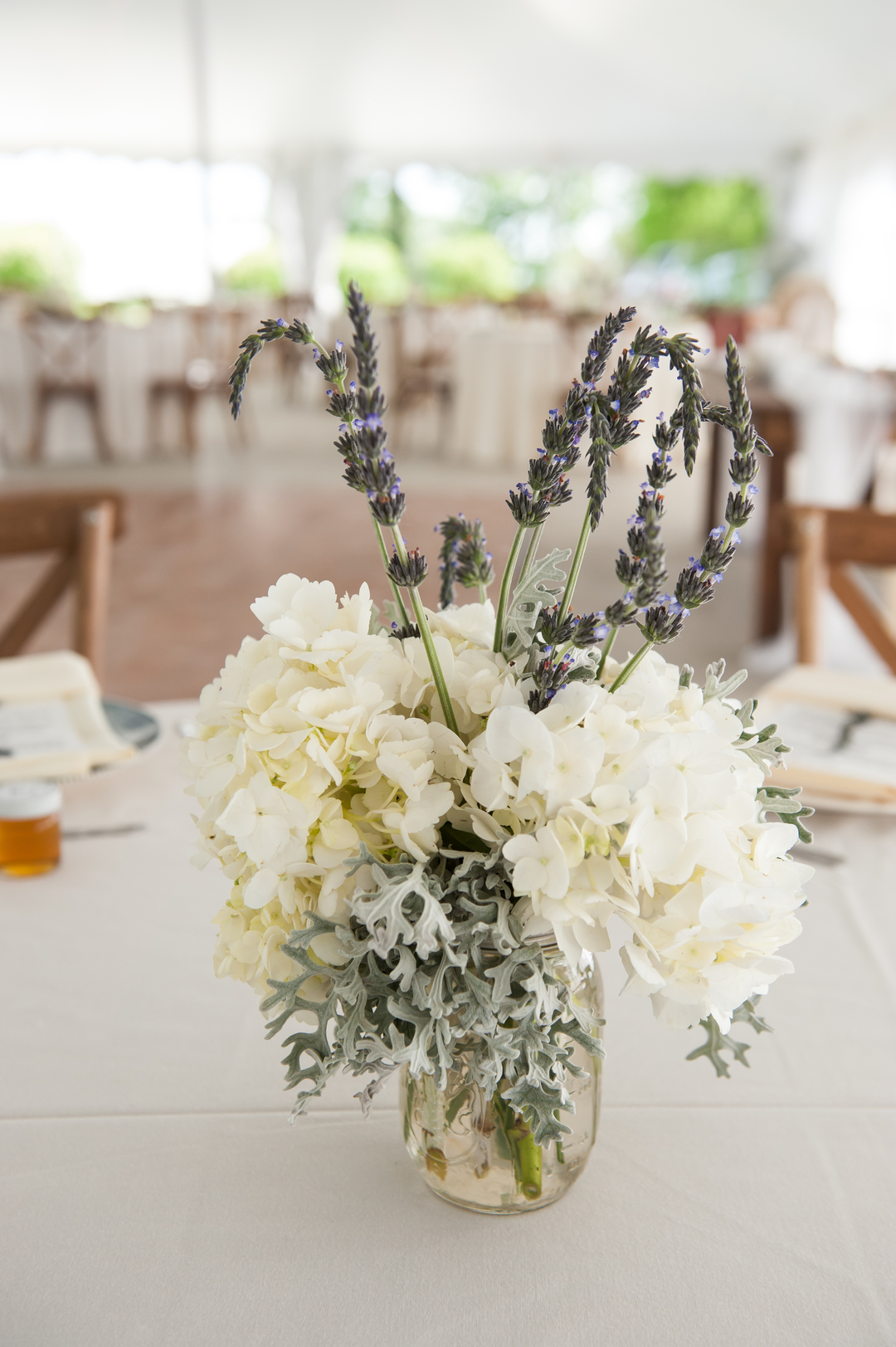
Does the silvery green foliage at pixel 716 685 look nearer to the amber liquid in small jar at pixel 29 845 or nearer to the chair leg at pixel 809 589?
the amber liquid in small jar at pixel 29 845

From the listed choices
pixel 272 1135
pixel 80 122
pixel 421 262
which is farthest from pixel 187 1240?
pixel 421 262

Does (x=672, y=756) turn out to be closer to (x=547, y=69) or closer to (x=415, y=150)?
(x=547, y=69)

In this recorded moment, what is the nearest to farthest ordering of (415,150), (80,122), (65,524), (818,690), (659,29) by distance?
(818,690) → (65,524) → (659,29) → (80,122) → (415,150)

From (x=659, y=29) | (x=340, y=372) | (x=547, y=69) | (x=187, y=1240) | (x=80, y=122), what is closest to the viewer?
(x=340, y=372)

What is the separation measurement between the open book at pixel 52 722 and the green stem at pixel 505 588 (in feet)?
2.22

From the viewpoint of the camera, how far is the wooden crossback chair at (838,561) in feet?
5.66

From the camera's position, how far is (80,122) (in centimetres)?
1238

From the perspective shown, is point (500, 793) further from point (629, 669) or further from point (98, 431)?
point (98, 431)

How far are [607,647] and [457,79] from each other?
12.4 m

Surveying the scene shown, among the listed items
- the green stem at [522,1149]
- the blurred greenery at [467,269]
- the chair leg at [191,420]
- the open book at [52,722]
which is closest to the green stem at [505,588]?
the green stem at [522,1149]

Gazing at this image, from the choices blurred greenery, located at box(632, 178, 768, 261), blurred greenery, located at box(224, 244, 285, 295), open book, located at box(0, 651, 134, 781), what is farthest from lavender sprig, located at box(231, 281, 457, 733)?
blurred greenery, located at box(632, 178, 768, 261)

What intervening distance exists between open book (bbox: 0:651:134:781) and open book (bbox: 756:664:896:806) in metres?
0.67

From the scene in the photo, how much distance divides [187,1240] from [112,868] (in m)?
0.45

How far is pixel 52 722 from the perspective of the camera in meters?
1.22
